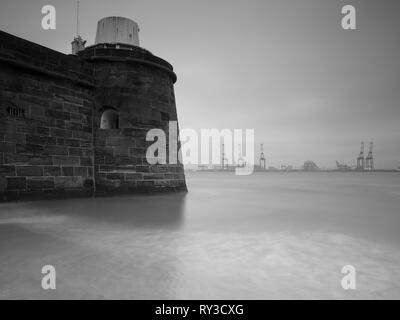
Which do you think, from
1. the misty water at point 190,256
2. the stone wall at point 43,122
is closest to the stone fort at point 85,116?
the stone wall at point 43,122

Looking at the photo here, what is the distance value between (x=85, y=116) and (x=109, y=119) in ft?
3.60

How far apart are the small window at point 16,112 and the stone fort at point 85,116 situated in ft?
0.07

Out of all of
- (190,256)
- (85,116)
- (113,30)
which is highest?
(113,30)

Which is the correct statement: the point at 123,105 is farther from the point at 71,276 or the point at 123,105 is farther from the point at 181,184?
the point at 71,276

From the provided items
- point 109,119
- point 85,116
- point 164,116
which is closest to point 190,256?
point 85,116


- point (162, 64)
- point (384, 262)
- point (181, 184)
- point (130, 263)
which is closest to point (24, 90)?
point (162, 64)

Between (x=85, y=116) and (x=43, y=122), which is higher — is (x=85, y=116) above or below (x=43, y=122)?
above

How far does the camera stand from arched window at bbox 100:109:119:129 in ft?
29.2

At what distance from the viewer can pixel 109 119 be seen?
9195 millimetres

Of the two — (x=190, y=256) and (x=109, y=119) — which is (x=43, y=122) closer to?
(x=109, y=119)

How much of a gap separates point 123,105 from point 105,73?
1137 mm

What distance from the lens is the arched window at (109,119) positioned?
8895mm

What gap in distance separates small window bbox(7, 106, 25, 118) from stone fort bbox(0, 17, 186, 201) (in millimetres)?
22
